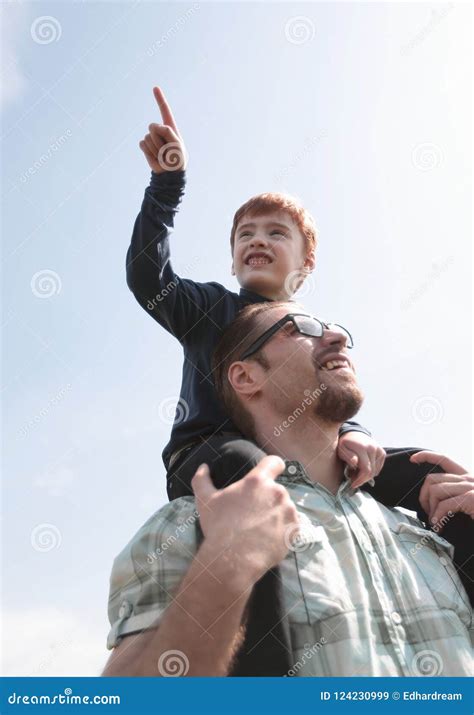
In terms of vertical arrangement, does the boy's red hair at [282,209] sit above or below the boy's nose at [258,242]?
above

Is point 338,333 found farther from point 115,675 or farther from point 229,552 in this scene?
point 115,675

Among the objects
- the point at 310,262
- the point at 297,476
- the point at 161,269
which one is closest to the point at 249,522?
the point at 297,476

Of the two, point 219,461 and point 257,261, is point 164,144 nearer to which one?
point 257,261

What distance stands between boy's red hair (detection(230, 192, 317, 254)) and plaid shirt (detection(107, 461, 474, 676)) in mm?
2272

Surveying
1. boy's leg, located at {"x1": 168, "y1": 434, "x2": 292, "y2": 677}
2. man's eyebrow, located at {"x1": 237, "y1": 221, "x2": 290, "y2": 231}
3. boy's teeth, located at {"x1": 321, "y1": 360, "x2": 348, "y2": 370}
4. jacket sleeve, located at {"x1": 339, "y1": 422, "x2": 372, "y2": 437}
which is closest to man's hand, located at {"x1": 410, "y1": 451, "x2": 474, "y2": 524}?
jacket sleeve, located at {"x1": 339, "y1": 422, "x2": 372, "y2": 437}

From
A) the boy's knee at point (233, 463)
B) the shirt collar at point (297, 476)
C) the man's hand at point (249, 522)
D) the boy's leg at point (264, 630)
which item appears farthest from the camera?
the shirt collar at point (297, 476)

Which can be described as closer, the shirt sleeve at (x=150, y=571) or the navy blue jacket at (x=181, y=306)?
the shirt sleeve at (x=150, y=571)

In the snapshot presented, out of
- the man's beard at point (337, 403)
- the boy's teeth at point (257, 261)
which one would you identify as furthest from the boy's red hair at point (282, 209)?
the man's beard at point (337, 403)

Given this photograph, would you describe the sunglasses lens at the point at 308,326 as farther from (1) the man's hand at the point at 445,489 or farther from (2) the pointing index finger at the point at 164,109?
(2) the pointing index finger at the point at 164,109

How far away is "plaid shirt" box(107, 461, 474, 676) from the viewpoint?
2533mm

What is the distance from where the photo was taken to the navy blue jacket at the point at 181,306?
12.3 ft

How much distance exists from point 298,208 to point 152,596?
3139 millimetres

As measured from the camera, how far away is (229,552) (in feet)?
6.93

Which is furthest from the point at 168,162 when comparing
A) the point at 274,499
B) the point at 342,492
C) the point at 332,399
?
the point at 274,499
